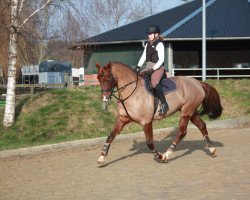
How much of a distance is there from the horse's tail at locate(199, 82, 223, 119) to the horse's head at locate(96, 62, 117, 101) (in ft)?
9.27

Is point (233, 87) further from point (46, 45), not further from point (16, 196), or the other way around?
point (16, 196)

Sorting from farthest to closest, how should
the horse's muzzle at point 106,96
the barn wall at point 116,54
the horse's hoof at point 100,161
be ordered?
the barn wall at point 116,54, the horse's hoof at point 100,161, the horse's muzzle at point 106,96

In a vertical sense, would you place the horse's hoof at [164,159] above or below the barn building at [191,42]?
below

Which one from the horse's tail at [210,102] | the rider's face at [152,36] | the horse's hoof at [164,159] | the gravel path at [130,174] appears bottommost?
the gravel path at [130,174]

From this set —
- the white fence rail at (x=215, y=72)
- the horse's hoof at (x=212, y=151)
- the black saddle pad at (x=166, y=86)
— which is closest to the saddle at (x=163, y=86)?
the black saddle pad at (x=166, y=86)

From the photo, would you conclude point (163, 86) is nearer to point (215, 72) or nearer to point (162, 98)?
point (162, 98)

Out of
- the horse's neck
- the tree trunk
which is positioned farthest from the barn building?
the horse's neck

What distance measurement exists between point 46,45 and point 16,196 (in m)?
8.53

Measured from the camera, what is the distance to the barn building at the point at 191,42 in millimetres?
29500

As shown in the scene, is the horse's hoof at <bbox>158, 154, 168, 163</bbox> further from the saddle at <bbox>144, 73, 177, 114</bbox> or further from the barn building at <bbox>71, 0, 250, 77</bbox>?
the barn building at <bbox>71, 0, 250, 77</bbox>

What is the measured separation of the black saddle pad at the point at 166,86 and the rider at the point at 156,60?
104 mm

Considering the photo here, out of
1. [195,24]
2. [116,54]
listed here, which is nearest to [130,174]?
[195,24]

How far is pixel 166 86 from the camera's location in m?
10.8

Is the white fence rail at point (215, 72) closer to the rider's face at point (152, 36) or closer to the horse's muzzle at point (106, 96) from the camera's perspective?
the rider's face at point (152, 36)
